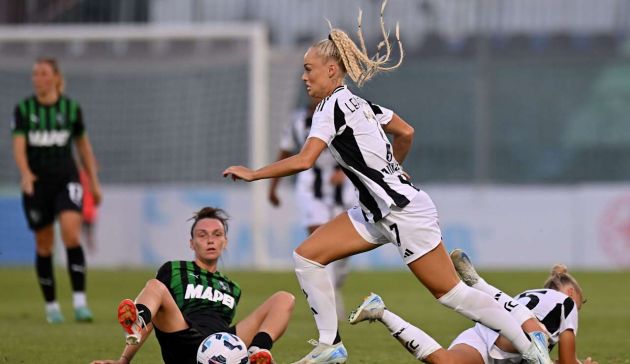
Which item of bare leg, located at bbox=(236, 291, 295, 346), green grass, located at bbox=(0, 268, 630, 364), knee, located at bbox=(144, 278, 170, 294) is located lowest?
green grass, located at bbox=(0, 268, 630, 364)

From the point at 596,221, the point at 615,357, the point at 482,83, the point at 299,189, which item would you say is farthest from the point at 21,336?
the point at 482,83

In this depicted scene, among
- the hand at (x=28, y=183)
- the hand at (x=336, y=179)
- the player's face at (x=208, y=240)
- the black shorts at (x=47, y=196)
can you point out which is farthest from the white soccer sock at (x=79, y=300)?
the player's face at (x=208, y=240)

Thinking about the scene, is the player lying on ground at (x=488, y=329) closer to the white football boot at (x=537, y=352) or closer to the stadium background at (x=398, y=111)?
the white football boot at (x=537, y=352)

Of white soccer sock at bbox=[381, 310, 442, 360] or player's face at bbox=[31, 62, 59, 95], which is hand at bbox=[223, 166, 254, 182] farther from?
player's face at bbox=[31, 62, 59, 95]

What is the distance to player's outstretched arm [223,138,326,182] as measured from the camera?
659cm

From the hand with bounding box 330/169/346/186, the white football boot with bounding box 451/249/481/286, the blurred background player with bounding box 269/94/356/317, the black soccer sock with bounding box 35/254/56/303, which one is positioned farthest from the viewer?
the hand with bounding box 330/169/346/186

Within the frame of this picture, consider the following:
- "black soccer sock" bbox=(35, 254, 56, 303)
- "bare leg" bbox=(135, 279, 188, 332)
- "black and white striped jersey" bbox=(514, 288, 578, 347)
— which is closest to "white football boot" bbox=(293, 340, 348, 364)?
"bare leg" bbox=(135, 279, 188, 332)

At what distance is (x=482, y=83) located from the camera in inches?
896

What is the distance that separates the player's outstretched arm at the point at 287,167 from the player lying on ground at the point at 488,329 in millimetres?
840

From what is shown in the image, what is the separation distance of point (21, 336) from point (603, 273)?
10521mm

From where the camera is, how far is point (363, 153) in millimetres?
7004

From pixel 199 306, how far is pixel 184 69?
48.4 ft

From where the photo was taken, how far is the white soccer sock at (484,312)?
696 cm

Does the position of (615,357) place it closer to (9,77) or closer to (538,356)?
(538,356)
